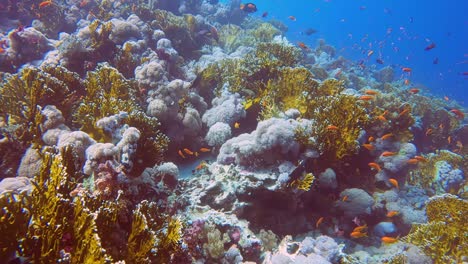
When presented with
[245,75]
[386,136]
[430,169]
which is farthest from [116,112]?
[430,169]

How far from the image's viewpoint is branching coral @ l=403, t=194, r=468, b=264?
17.6 ft

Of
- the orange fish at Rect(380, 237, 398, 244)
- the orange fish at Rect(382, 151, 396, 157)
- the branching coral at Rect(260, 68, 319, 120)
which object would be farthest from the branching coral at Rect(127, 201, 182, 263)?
the orange fish at Rect(382, 151, 396, 157)

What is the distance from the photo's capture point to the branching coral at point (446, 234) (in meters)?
5.35

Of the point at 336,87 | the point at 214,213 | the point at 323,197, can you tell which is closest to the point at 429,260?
the point at 323,197

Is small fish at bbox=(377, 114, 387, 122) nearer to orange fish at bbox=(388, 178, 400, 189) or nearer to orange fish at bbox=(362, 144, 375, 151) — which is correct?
orange fish at bbox=(362, 144, 375, 151)

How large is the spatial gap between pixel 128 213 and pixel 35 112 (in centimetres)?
343

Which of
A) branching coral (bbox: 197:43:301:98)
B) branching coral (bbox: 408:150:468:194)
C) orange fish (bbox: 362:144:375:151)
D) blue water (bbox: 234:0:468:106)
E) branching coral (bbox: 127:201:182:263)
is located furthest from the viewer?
blue water (bbox: 234:0:468:106)

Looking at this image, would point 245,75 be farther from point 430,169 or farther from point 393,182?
point 430,169

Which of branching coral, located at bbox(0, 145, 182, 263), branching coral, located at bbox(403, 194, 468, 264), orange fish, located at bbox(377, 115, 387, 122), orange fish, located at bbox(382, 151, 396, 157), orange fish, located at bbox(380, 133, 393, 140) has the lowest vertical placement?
branching coral, located at bbox(0, 145, 182, 263)

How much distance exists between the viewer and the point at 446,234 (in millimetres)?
5629

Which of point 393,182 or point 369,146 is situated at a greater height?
point 369,146

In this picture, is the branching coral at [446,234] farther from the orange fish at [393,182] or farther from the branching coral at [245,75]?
the branching coral at [245,75]

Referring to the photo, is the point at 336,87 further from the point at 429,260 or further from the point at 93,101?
the point at 93,101

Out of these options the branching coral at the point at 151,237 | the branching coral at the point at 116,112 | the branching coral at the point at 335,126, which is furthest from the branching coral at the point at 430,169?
the branching coral at the point at 151,237
